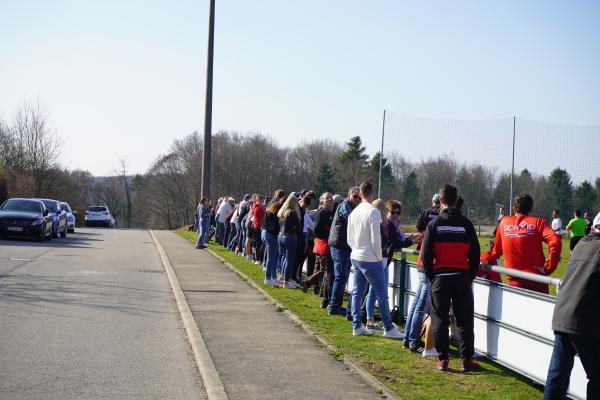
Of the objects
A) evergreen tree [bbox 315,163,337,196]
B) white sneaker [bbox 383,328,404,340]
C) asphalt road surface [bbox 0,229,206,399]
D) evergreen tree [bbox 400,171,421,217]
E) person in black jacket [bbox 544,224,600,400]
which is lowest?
asphalt road surface [bbox 0,229,206,399]

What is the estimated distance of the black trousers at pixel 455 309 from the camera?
803 cm

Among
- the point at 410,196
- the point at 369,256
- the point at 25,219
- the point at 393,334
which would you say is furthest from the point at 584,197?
the point at 25,219

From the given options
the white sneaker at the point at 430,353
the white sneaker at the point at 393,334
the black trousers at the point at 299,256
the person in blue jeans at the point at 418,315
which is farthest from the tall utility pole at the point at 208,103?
the white sneaker at the point at 430,353

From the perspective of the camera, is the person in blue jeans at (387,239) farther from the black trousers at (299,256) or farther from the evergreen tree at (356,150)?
the evergreen tree at (356,150)

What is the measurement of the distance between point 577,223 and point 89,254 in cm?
1523

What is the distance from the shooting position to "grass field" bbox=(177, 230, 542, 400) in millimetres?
7148

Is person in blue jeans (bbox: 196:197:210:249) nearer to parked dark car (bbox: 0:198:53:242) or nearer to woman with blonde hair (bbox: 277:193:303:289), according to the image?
parked dark car (bbox: 0:198:53:242)

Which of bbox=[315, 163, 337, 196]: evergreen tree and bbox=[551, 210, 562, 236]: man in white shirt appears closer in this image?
bbox=[551, 210, 562, 236]: man in white shirt

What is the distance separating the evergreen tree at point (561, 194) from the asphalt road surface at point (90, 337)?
14322 mm

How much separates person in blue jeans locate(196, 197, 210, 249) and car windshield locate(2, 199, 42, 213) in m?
6.55

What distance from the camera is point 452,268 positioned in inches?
316

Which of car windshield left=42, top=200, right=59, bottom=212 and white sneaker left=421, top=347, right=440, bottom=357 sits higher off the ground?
car windshield left=42, top=200, right=59, bottom=212

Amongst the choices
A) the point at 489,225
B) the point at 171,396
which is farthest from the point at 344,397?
the point at 489,225

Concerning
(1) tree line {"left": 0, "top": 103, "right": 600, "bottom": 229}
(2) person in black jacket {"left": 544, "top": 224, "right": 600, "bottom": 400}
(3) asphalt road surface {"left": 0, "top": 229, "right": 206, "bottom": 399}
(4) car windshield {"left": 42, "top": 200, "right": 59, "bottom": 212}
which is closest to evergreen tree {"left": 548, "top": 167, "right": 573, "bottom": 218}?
(1) tree line {"left": 0, "top": 103, "right": 600, "bottom": 229}
